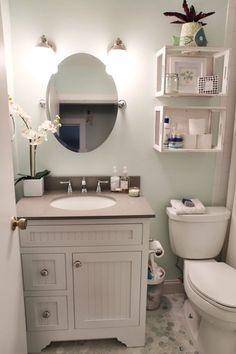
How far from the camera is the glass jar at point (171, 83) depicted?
1.62 m

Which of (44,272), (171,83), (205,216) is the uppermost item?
(171,83)

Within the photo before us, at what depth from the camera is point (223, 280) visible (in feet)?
5.06

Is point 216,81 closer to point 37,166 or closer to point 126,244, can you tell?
point 126,244

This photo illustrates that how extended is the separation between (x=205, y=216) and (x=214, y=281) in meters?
0.41

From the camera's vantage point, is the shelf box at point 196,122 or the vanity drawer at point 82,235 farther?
the shelf box at point 196,122

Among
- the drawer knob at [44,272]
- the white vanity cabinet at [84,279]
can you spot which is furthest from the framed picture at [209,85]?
the drawer knob at [44,272]

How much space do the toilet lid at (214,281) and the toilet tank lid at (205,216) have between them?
28 centimetres

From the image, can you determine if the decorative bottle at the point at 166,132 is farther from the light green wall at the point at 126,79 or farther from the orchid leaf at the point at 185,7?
the orchid leaf at the point at 185,7

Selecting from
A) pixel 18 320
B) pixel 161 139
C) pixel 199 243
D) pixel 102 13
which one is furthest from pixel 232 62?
pixel 18 320

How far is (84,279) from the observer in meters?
1.50

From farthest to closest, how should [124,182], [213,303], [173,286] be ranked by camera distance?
[173,286]
[124,182]
[213,303]

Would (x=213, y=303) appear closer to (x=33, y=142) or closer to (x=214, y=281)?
(x=214, y=281)

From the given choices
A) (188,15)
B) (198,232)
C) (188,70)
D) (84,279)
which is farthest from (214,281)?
(188,15)

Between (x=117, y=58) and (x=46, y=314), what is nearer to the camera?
(x=46, y=314)
